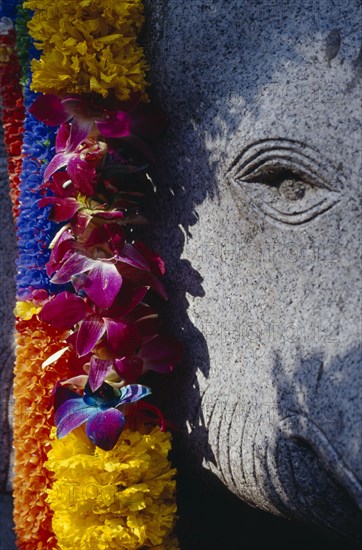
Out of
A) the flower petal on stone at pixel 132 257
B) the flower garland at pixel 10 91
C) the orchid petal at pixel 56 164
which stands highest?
the flower garland at pixel 10 91

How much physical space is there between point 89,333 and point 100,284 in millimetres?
112

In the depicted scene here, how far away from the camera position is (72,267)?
1.96 m

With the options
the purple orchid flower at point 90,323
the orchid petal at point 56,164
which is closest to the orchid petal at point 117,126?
the orchid petal at point 56,164

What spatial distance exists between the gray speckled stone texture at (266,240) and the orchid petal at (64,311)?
0.22 m

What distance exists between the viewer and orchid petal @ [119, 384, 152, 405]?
1958mm

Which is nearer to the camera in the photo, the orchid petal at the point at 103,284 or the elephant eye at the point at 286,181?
the elephant eye at the point at 286,181

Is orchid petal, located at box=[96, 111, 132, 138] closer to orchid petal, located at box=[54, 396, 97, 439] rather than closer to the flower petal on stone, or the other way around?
the flower petal on stone

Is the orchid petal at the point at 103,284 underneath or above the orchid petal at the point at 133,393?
above

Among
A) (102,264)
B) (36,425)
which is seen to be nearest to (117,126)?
(102,264)

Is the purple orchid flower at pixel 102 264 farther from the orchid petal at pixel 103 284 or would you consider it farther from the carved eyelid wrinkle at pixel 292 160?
the carved eyelid wrinkle at pixel 292 160

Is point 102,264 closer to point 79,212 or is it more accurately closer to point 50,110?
point 79,212

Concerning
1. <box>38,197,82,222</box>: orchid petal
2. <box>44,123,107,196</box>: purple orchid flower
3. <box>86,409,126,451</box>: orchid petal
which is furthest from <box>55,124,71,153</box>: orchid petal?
<box>86,409,126,451</box>: orchid petal

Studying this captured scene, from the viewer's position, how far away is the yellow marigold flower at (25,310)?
2.13 meters

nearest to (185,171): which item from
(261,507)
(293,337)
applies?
(293,337)
